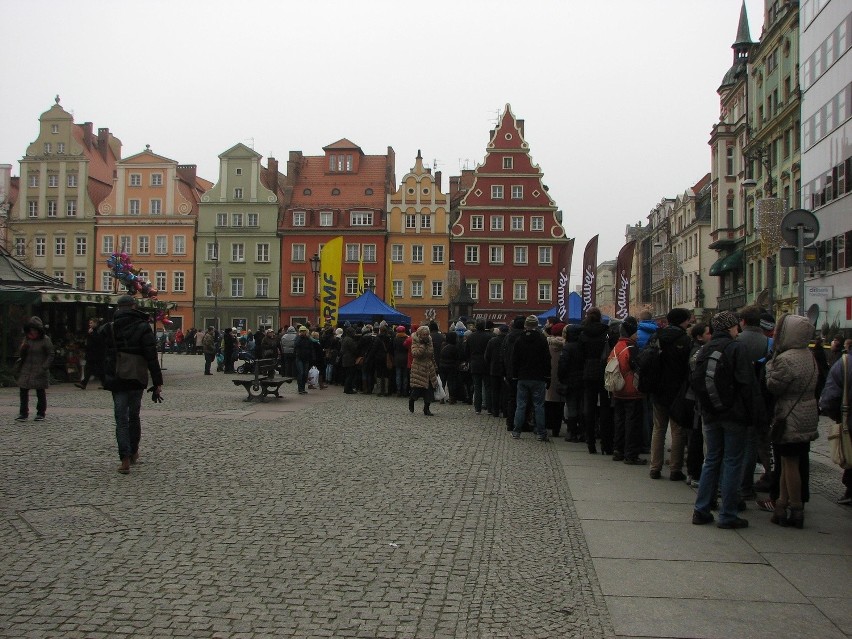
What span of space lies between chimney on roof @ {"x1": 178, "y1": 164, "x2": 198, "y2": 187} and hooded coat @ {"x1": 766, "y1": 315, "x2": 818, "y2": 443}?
70741mm

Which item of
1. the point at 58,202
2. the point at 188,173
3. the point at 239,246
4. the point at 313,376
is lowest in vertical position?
the point at 313,376

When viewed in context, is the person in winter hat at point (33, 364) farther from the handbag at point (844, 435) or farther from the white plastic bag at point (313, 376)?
the handbag at point (844, 435)

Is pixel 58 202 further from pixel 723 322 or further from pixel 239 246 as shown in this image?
pixel 723 322

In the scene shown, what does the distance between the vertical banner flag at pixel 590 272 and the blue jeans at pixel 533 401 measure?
40.5ft

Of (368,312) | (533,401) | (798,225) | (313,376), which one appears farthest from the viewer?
(368,312)

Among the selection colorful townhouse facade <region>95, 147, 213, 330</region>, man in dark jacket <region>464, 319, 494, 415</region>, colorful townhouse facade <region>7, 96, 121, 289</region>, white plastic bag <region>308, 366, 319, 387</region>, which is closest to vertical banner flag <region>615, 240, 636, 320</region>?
man in dark jacket <region>464, 319, 494, 415</region>

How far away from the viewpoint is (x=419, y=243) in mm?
68312

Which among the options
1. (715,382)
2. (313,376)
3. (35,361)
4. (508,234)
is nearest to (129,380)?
(35,361)

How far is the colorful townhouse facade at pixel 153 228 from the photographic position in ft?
225

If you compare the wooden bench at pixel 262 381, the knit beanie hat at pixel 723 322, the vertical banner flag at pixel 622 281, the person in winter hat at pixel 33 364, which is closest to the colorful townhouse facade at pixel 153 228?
the vertical banner flag at pixel 622 281

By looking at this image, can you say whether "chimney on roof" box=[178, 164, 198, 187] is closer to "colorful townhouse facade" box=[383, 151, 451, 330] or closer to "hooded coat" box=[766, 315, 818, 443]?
"colorful townhouse facade" box=[383, 151, 451, 330]

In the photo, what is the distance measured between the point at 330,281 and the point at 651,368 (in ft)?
63.6

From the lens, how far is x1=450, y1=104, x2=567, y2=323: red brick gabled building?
219 feet

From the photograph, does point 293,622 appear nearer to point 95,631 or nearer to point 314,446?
point 95,631
